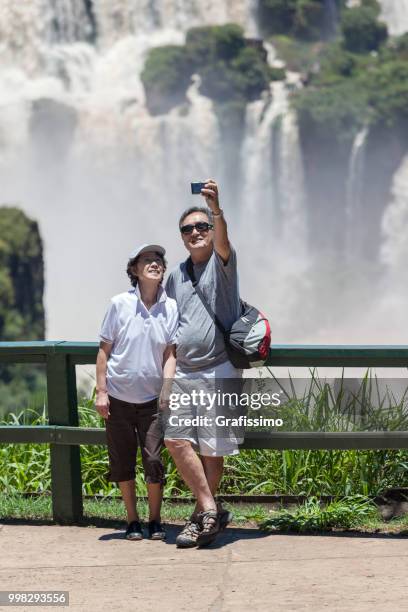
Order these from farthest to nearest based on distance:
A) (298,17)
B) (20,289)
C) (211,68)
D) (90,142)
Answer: (298,17) → (211,68) → (90,142) → (20,289)

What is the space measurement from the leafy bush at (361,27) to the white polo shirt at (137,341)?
212 ft

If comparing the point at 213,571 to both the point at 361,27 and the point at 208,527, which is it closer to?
the point at 208,527

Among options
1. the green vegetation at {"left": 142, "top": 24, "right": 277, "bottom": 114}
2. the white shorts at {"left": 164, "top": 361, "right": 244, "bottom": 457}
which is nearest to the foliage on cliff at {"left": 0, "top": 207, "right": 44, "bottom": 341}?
the green vegetation at {"left": 142, "top": 24, "right": 277, "bottom": 114}

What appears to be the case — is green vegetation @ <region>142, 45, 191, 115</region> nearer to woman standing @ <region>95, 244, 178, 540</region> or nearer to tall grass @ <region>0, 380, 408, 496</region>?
tall grass @ <region>0, 380, 408, 496</region>

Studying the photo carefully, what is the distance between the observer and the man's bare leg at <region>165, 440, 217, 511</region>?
231 inches

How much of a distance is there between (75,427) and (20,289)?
46.1 meters

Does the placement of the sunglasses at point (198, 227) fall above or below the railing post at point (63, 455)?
above

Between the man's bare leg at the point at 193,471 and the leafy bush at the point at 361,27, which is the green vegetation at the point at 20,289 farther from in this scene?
the man's bare leg at the point at 193,471

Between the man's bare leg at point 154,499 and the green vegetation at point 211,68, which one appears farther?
the green vegetation at point 211,68

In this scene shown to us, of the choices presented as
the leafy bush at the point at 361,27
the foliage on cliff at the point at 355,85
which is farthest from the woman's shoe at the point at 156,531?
the leafy bush at the point at 361,27

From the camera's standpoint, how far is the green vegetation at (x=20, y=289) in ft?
165

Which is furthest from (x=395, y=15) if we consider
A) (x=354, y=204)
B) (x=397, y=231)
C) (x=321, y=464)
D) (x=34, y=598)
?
(x=34, y=598)

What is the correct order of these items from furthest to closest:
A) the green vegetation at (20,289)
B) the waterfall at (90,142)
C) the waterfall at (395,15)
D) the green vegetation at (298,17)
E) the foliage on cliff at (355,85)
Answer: the waterfall at (395,15) < the green vegetation at (298,17) < the foliage on cliff at (355,85) < the waterfall at (90,142) < the green vegetation at (20,289)

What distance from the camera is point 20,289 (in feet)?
170
